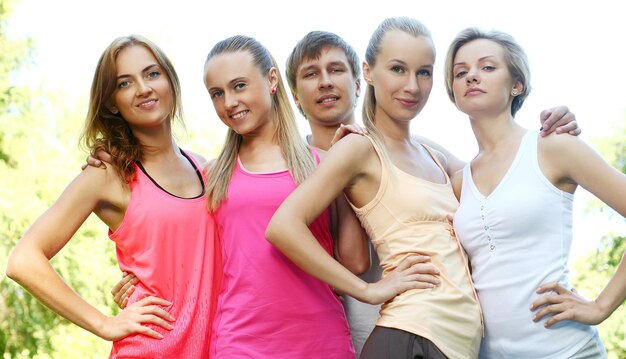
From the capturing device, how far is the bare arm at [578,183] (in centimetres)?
249

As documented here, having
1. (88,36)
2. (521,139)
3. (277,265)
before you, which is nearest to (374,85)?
(521,139)

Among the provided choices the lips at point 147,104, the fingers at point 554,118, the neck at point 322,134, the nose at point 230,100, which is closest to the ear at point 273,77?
the nose at point 230,100

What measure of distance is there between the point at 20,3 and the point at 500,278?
10015 millimetres

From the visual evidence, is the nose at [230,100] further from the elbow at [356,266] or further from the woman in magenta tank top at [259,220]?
the elbow at [356,266]

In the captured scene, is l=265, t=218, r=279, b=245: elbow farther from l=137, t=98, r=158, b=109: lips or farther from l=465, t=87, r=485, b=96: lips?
l=465, t=87, r=485, b=96: lips

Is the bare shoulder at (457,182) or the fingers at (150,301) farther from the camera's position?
the bare shoulder at (457,182)

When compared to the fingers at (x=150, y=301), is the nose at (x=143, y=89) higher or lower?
higher

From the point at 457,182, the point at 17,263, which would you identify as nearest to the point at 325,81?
the point at 457,182

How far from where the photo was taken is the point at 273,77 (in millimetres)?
2883

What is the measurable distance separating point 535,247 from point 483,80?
596mm

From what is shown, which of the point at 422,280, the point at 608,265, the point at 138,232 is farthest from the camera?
the point at 608,265

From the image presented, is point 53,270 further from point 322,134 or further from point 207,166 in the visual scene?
point 322,134

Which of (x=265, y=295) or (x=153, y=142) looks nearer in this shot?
(x=265, y=295)

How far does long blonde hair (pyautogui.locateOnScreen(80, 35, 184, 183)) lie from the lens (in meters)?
2.77
